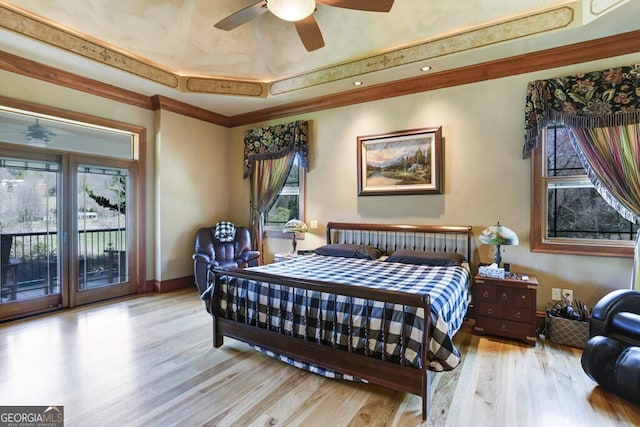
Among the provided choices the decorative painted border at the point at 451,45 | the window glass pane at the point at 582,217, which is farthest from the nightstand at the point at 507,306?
the decorative painted border at the point at 451,45

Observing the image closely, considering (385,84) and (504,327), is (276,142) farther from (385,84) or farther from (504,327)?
Result: (504,327)

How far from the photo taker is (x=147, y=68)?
4129mm

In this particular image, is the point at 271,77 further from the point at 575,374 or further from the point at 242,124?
the point at 575,374

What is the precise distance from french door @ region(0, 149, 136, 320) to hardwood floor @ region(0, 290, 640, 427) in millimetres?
755

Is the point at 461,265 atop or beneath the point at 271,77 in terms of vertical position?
beneath

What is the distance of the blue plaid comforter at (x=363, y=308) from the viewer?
2029mm

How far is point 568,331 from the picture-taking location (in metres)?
3.02

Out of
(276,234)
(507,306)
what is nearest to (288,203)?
(276,234)

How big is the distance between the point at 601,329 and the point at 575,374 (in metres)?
0.42

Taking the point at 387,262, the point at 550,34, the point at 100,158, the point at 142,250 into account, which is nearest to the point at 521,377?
the point at 387,262

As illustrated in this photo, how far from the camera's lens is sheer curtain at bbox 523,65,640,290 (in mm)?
2941

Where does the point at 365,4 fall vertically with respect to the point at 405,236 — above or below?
above

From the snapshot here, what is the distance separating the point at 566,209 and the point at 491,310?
4.60 ft

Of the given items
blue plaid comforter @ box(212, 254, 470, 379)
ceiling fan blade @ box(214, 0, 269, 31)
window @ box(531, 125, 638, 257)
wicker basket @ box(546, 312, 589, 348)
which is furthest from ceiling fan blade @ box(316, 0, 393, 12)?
wicker basket @ box(546, 312, 589, 348)
